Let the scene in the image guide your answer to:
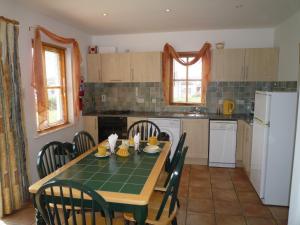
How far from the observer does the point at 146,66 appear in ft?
14.1

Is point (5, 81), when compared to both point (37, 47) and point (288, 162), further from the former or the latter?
point (288, 162)

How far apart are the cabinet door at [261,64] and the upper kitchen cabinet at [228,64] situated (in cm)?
11

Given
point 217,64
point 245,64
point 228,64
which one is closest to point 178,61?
point 217,64

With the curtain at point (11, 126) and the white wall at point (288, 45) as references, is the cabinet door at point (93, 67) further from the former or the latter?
the white wall at point (288, 45)

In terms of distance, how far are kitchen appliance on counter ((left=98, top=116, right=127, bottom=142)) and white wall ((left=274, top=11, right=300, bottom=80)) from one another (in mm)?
2771

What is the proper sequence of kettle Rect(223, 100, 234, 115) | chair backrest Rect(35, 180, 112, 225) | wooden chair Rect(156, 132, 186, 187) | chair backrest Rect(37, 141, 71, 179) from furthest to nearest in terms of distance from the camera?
kettle Rect(223, 100, 234, 115) → wooden chair Rect(156, 132, 186, 187) → chair backrest Rect(37, 141, 71, 179) → chair backrest Rect(35, 180, 112, 225)

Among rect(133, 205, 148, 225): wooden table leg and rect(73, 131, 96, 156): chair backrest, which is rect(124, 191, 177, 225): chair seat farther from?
rect(73, 131, 96, 156): chair backrest

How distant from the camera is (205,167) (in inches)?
158

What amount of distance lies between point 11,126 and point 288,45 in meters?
3.92

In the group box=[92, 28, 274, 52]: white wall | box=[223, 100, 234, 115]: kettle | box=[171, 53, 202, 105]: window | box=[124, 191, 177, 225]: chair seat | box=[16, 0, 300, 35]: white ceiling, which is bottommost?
box=[124, 191, 177, 225]: chair seat

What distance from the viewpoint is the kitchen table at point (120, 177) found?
1.47 meters

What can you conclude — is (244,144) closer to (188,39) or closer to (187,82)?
(187,82)

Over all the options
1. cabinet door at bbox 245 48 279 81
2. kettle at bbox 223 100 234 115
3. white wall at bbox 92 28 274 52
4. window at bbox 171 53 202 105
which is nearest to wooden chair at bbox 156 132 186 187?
kettle at bbox 223 100 234 115

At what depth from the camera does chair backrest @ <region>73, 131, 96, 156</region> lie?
8.28ft
